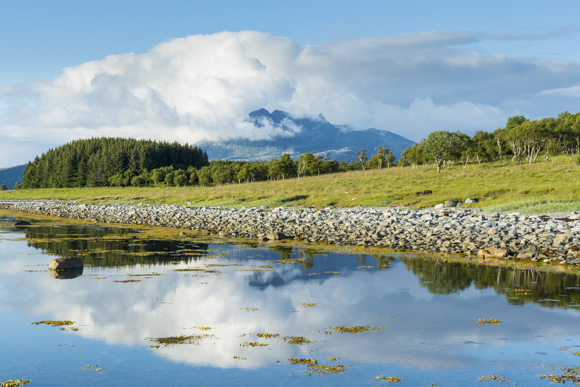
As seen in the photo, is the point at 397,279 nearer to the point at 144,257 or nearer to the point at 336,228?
the point at 144,257

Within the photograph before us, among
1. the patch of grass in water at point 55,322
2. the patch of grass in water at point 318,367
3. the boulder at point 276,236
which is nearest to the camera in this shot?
the patch of grass in water at point 318,367

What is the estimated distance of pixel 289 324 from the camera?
1090 cm

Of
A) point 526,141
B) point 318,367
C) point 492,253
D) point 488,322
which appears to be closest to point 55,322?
point 318,367

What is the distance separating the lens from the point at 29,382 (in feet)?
24.7

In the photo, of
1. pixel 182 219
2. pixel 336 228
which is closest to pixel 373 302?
pixel 336 228

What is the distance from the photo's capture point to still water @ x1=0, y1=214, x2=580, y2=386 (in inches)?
315

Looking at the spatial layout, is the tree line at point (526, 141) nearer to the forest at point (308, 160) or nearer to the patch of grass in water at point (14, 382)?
the forest at point (308, 160)

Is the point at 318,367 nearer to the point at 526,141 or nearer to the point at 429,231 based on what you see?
the point at 429,231

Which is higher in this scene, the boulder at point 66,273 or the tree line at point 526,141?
the tree line at point 526,141

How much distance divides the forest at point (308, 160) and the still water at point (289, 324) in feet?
242

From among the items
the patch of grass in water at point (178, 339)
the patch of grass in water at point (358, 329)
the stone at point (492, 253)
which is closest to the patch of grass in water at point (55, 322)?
the patch of grass in water at point (178, 339)

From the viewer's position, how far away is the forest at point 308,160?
9200 cm

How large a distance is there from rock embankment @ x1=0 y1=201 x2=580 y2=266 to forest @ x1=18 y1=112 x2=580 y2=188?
193 ft

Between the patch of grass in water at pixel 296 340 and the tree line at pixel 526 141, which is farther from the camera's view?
the tree line at pixel 526 141
